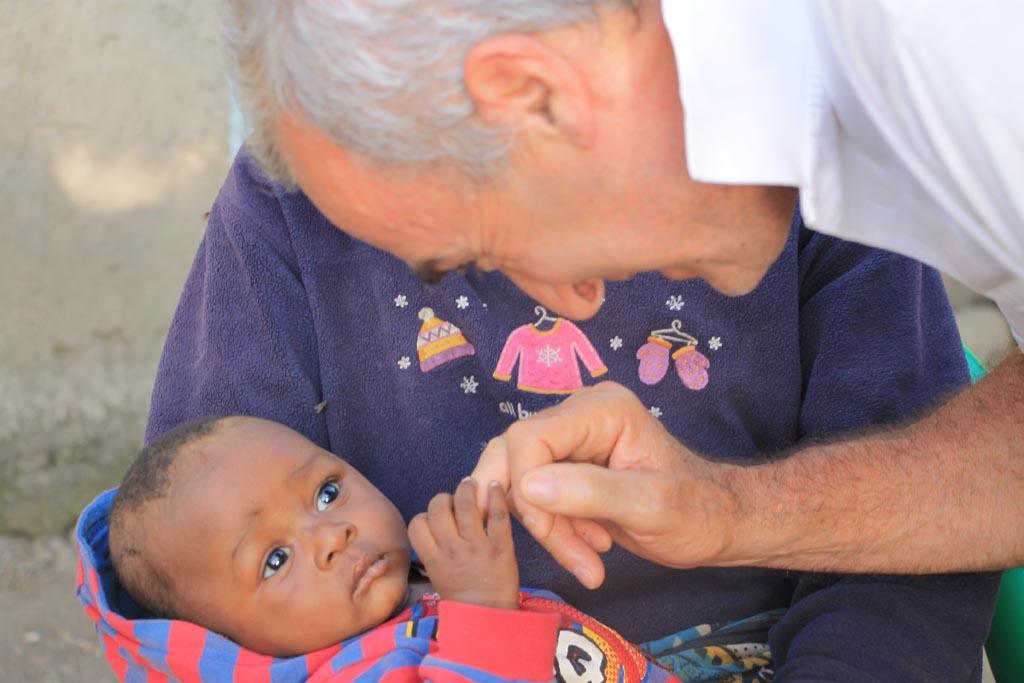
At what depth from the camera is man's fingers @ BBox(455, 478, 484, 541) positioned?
1.61 metres

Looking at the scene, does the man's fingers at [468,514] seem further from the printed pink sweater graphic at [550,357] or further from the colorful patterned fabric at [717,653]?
the colorful patterned fabric at [717,653]

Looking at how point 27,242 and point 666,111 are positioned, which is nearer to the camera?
point 666,111

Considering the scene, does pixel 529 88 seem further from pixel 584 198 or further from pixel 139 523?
pixel 139 523

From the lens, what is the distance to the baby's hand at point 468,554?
1.63 metres

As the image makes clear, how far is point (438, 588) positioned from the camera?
1678 millimetres

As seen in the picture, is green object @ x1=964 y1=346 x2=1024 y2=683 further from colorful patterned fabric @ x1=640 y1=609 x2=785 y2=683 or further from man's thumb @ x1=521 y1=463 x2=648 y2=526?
man's thumb @ x1=521 y1=463 x2=648 y2=526

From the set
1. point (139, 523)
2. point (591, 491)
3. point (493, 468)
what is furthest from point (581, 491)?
point (139, 523)

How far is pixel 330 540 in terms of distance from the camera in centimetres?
174

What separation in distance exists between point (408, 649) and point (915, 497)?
2.41ft

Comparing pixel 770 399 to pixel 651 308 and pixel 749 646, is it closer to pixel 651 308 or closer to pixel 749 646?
pixel 651 308

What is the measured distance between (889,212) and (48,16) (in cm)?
302

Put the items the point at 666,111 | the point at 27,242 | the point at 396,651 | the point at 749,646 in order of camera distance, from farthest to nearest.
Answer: the point at 27,242
the point at 749,646
the point at 396,651
the point at 666,111

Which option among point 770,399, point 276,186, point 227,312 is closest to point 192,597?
point 227,312

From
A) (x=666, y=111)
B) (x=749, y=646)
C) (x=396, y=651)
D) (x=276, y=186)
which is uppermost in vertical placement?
(x=666, y=111)
